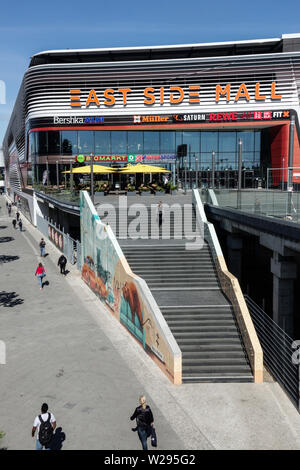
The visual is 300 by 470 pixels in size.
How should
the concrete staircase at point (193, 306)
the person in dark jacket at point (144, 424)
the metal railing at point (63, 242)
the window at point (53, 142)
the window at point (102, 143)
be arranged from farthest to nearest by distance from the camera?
the window at point (53, 142) → the window at point (102, 143) → the metal railing at point (63, 242) → the concrete staircase at point (193, 306) → the person in dark jacket at point (144, 424)

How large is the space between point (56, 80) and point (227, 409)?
146 ft

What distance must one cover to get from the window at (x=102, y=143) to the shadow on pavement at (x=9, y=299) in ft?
92.4

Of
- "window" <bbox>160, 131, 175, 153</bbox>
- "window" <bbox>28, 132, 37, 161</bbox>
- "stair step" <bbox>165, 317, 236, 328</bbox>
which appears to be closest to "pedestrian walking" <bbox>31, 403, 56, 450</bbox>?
"stair step" <bbox>165, 317, 236, 328</bbox>

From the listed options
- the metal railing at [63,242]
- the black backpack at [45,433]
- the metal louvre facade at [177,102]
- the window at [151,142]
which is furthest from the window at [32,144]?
the black backpack at [45,433]

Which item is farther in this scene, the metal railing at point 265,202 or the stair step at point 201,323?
the stair step at point 201,323

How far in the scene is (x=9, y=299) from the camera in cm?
2172

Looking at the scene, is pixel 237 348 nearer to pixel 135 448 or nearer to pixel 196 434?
pixel 196 434

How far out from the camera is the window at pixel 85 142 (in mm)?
48469

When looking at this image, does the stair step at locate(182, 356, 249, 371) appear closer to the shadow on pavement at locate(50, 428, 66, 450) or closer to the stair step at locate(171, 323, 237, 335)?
the stair step at locate(171, 323, 237, 335)

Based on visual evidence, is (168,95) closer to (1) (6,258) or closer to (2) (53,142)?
(2) (53,142)

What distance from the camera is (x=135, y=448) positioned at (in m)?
9.54

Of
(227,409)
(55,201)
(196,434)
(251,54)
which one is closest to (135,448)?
(196,434)

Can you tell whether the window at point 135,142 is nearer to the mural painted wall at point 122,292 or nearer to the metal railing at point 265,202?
the mural painted wall at point 122,292

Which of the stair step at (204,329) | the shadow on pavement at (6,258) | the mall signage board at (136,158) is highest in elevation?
the mall signage board at (136,158)
